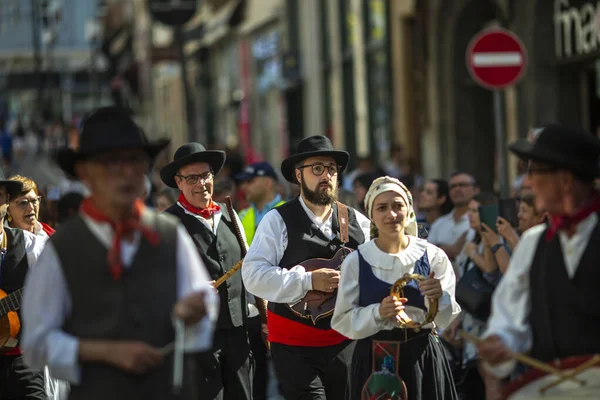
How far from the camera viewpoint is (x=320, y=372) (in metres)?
8.58

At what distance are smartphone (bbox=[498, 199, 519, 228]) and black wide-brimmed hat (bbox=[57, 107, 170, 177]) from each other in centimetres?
435

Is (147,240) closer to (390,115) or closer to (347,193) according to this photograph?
(347,193)

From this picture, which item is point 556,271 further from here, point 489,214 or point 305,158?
point 489,214

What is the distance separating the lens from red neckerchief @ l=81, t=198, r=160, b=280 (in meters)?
5.28

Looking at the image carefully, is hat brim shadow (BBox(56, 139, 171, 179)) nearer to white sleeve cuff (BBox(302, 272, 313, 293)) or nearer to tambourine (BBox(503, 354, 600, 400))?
tambourine (BBox(503, 354, 600, 400))

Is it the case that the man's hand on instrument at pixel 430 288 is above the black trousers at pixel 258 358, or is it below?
above

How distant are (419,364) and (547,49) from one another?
35.6 feet

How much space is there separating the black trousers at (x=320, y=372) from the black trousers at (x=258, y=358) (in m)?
2.33

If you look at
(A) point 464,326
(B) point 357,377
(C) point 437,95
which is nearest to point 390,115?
(C) point 437,95

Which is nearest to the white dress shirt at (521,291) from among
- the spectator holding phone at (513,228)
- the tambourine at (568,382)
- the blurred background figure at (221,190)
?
the tambourine at (568,382)

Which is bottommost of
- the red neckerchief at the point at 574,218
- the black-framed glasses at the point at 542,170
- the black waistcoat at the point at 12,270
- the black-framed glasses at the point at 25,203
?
the black waistcoat at the point at 12,270

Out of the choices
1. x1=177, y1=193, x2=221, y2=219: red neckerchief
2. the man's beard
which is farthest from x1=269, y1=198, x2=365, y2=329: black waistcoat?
Result: x1=177, y1=193, x2=221, y2=219: red neckerchief

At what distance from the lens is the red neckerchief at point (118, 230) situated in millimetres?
5281

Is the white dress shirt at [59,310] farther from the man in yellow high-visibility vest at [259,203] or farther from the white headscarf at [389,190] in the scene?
the man in yellow high-visibility vest at [259,203]
